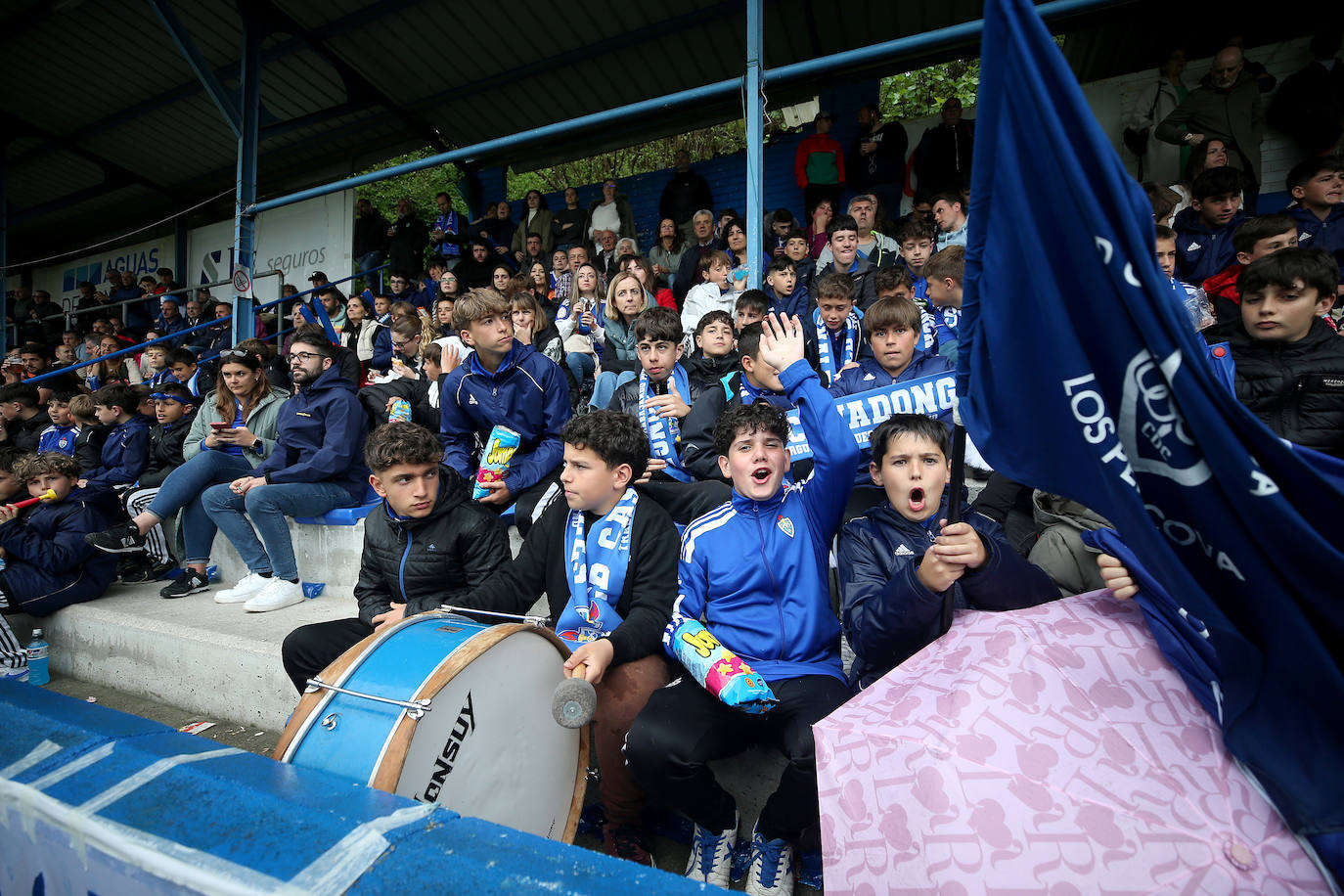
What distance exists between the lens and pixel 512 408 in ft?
12.8

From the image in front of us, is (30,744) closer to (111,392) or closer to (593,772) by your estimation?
(593,772)

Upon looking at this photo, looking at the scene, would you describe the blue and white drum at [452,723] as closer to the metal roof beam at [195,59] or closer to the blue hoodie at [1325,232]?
the blue hoodie at [1325,232]

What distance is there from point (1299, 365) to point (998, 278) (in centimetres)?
240

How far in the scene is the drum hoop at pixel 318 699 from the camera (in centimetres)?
160

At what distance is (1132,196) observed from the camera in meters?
1.05

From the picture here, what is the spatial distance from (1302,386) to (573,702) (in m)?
3.13

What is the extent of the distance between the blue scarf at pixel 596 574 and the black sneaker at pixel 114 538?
12.1ft

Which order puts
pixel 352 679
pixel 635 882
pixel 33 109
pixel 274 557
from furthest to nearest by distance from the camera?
pixel 33 109 < pixel 274 557 < pixel 352 679 < pixel 635 882

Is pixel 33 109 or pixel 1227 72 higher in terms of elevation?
pixel 33 109

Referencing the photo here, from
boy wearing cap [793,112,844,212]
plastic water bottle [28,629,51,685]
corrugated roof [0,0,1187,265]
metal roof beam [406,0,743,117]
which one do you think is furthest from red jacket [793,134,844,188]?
plastic water bottle [28,629,51,685]

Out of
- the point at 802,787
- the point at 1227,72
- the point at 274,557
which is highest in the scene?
the point at 1227,72

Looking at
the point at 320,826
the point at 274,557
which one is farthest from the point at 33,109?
the point at 320,826

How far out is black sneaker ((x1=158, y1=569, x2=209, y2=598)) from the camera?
4527 millimetres

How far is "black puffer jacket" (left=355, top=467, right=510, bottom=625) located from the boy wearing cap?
6868 millimetres
